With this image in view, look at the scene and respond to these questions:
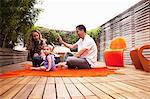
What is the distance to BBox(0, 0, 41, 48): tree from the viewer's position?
15.4 ft

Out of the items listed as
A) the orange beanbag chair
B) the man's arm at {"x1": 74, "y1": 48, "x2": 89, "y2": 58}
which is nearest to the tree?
the man's arm at {"x1": 74, "y1": 48, "x2": 89, "y2": 58}

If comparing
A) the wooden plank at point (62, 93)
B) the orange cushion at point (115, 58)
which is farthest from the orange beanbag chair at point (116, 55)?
the wooden plank at point (62, 93)

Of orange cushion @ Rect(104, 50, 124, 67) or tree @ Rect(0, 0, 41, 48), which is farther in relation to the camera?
orange cushion @ Rect(104, 50, 124, 67)

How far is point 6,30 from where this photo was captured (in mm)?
5043

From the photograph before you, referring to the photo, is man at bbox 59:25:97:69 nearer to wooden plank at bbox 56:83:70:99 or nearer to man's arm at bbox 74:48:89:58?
man's arm at bbox 74:48:89:58

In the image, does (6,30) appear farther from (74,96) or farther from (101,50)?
(101,50)

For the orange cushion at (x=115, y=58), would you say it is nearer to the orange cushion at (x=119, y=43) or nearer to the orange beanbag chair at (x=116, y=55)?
the orange beanbag chair at (x=116, y=55)

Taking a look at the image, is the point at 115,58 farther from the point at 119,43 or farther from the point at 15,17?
the point at 15,17

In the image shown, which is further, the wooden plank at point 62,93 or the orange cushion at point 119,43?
the orange cushion at point 119,43

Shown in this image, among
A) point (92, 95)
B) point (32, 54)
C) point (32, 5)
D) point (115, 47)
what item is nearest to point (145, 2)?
point (115, 47)

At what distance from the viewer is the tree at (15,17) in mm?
4700

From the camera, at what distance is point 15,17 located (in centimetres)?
484

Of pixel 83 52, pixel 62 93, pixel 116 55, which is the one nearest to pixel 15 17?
pixel 83 52

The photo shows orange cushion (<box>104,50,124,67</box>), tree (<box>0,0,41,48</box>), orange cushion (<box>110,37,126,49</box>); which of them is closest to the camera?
tree (<box>0,0,41,48</box>)
